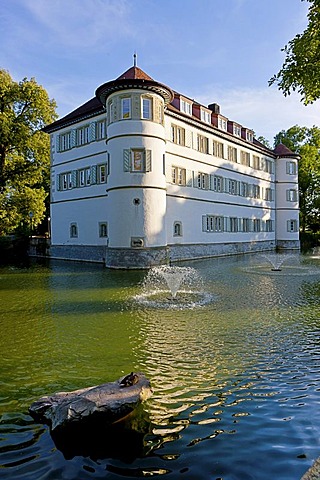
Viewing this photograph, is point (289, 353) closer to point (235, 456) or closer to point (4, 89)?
point (235, 456)

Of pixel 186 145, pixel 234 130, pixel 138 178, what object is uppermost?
pixel 234 130

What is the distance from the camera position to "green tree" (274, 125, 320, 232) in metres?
52.8

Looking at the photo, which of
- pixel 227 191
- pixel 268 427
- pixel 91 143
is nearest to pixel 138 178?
pixel 91 143

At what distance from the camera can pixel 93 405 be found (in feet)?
14.0

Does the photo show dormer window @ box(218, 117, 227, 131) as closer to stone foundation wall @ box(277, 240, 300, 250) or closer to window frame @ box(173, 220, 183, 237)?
window frame @ box(173, 220, 183, 237)

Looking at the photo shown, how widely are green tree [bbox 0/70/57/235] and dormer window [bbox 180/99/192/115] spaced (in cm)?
1017

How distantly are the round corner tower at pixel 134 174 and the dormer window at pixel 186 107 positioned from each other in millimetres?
6862

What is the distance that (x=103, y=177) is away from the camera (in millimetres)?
29188

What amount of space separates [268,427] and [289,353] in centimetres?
283

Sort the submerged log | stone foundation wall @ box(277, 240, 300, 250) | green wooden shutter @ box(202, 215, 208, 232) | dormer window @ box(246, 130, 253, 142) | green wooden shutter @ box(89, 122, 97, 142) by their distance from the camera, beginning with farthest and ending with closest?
stone foundation wall @ box(277, 240, 300, 250) < dormer window @ box(246, 130, 253, 142) < green wooden shutter @ box(202, 215, 208, 232) < green wooden shutter @ box(89, 122, 97, 142) < the submerged log

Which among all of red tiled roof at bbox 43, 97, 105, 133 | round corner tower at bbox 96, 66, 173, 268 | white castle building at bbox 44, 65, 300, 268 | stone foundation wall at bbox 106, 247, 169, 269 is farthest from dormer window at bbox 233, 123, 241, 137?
stone foundation wall at bbox 106, 247, 169, 269

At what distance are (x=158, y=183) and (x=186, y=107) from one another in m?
10.5

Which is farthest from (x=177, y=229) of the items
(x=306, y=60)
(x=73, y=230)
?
(x=306, y=60)

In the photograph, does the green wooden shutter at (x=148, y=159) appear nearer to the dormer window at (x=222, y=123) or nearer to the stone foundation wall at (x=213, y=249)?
the stone foundation wall at (x=213, y=249)
